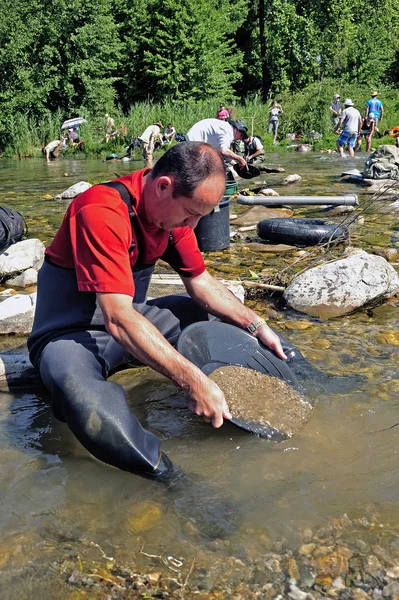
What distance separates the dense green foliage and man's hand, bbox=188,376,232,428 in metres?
23.8

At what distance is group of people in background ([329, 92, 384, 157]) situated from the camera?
57.0 feet

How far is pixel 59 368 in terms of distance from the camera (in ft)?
9.00

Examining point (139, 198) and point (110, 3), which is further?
point (110, 3)

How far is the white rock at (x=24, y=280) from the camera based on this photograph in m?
5.48

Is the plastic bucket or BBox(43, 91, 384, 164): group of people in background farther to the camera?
BBox(43, 91, 384, 164): group of people in background

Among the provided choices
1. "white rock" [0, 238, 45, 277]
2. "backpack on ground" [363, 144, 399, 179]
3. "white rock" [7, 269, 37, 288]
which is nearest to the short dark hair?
"white rock" [7, 269, 37, 288]

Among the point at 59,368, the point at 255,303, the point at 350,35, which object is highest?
the point at 350,35

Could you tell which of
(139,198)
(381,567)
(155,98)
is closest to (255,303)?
(139,198)

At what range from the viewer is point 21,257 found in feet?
19.0

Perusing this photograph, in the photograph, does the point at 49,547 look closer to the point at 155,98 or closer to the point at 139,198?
the point at 139,198

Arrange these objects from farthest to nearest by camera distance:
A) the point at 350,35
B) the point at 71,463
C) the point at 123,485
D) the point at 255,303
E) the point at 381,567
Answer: the point at 350,35 < the point at 255,303 < the point at 71,463 < the point at 123,485 < the point at 381,567

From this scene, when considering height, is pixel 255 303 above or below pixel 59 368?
below

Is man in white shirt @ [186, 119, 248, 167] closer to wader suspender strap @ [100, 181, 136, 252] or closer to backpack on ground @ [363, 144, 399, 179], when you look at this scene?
backpack on ground @ [363, 144, 399, 179]

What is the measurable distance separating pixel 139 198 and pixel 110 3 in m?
34.6
